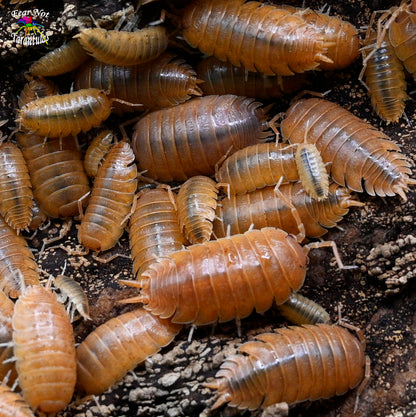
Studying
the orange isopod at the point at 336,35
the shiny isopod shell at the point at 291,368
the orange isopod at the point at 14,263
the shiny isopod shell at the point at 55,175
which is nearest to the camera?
the shiny isopod shell at the point at 291,368

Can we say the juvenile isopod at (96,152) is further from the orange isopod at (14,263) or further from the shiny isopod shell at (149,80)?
the orange isopod at (14,263)

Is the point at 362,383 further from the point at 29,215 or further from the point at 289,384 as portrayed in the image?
the point at 29,215

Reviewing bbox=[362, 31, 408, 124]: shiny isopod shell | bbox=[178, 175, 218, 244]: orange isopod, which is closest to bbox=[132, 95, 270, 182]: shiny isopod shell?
bbox=[178, 175, 218, 244]: orange isopod

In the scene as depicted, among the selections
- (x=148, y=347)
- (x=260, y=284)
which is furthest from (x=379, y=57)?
(x=148, y=347)

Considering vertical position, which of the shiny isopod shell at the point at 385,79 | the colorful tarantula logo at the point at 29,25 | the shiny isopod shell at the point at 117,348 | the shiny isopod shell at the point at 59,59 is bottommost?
the shiny isopod shell at the point at 117,348

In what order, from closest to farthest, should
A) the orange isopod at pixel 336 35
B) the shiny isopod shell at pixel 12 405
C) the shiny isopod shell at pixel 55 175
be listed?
the shiny isopod shell at pixel 12 405
the orange isopod at pixel 336 35
the shiny isopod shell at pixel 55 175

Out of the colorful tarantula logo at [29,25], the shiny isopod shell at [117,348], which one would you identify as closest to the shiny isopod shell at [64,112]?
the colorful tarantula logo at [29,25]

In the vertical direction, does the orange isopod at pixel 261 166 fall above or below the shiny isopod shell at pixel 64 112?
below
